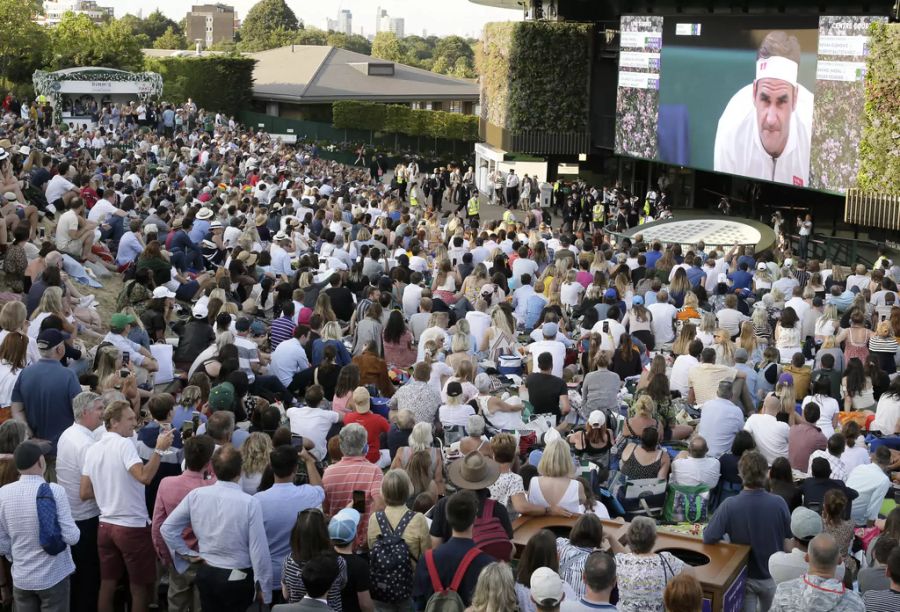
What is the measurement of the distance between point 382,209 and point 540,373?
545 inches

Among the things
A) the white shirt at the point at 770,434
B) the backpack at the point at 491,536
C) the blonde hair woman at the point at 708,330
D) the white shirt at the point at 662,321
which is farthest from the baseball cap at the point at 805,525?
the white shirt at the point at 662,321

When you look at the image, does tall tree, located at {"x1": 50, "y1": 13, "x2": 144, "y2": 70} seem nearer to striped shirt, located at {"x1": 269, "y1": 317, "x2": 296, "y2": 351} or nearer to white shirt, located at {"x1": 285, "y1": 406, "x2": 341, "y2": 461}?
striped shirt, located at {"x1": 269, "y1": 317, "x2": 296, "y2": 351}

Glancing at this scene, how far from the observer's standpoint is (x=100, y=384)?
877 cm

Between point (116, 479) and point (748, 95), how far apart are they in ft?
85.8

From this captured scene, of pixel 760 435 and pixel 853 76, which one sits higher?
pixel 853 76

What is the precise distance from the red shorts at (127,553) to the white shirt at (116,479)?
6cm

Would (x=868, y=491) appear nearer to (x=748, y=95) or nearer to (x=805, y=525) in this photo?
(x=805, y=525)

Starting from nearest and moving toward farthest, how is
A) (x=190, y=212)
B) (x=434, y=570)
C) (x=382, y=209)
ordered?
1. (x=434, y=570)
2. (x=190, y=212)
3. (x=382, y=209)

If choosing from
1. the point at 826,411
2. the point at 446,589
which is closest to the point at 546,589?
the point at 446,589

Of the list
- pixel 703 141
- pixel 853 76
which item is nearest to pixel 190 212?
pixel 853 76

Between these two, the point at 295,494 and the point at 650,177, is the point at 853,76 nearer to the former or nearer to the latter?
the point at 650,177

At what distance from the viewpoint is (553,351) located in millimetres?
11672

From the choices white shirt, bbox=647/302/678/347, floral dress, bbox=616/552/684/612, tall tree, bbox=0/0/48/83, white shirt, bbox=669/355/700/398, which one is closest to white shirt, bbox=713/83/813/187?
white shirt, bbox=647/302/678/347

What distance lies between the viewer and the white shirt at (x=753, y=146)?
28.3 metres
